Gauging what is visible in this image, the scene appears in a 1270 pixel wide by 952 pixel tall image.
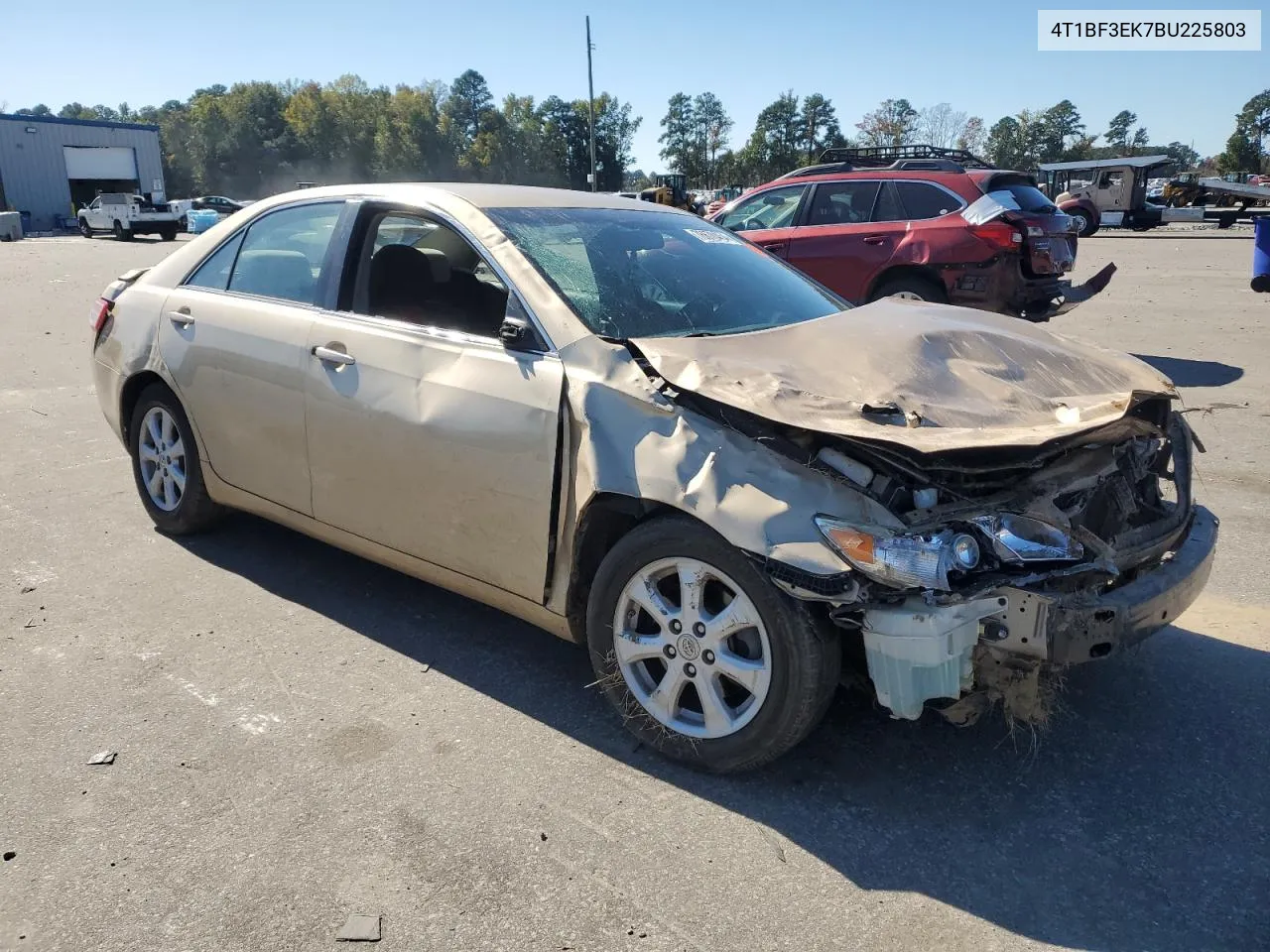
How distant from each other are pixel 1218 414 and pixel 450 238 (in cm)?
618

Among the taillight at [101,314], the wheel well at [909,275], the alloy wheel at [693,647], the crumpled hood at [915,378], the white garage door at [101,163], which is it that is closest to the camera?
the crumpled hood at [915,378]

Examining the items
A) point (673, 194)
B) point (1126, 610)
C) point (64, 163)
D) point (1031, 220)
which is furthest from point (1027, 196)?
point (64, 163)

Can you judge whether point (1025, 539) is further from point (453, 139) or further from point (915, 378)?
point (453, 139)

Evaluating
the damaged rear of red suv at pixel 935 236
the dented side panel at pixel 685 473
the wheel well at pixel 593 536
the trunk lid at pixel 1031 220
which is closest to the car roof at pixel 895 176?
the damaged rear of red suv at pixel 935 236

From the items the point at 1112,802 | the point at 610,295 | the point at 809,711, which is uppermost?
the point at 610,295

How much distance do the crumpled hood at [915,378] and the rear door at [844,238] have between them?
234 inches

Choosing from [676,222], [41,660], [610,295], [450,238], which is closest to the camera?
[610,295]

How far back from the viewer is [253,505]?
4.43 m

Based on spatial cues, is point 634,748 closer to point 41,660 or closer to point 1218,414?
point 41,660

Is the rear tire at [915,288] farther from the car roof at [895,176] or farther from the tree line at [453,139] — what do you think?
the tree line at [453,139]

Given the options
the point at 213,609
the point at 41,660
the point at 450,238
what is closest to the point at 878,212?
the point at 450,238

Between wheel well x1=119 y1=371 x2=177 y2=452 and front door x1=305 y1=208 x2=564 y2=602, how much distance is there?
135 cm

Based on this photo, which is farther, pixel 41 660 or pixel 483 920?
pixel 41 660

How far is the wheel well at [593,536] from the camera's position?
3.02 metres
